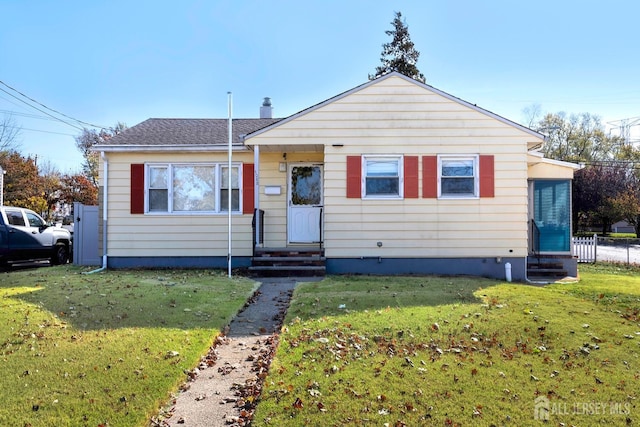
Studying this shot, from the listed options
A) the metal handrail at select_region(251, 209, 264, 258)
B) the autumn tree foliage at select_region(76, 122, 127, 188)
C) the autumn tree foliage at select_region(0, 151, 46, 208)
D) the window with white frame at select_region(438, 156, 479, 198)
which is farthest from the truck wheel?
the autumn tree foliage at select_region(76, 122, 127, 188)

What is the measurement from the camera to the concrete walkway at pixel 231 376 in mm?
3676

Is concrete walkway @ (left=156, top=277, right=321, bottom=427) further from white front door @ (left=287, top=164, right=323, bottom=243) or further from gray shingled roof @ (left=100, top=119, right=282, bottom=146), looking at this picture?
gray shingled roof @ (left=100, top=119, right=282, bottom=146)

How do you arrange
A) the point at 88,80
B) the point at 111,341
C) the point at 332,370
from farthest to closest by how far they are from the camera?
1. the point at 88,80
2. the point at 111,341
3. the point at 332,370

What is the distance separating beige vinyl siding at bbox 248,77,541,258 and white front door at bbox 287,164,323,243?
1.02 metres

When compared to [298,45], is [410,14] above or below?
above

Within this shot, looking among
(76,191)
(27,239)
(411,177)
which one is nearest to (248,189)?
(411,177)

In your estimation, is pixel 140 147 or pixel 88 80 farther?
pixel 88 80

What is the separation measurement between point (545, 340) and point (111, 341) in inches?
204

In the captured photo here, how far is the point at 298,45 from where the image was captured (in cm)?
1617

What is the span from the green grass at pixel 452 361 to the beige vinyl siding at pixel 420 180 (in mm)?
3364

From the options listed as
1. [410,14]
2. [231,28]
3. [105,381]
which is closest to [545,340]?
[105,381]

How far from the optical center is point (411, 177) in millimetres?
11289

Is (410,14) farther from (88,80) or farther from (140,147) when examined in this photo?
(140,147)

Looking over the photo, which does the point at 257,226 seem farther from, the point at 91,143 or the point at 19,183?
the point at 91,143
